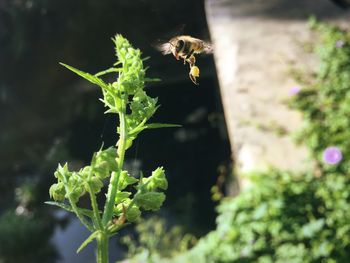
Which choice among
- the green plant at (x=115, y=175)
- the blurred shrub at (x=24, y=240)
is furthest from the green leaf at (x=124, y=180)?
the blurred shrub at (x=24, y=240)

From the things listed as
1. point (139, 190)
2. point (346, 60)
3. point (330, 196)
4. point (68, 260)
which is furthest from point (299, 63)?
point (139, 190)

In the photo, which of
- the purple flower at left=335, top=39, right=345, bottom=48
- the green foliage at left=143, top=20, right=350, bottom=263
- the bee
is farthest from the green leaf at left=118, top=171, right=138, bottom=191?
the purple flower at left=335, top=39, right=345, bottom=48

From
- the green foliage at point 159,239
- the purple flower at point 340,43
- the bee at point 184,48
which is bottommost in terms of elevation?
the green foliage at point 159,239

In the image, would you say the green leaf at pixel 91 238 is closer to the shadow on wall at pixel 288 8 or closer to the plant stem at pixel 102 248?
the plant stem at pixel 102 248

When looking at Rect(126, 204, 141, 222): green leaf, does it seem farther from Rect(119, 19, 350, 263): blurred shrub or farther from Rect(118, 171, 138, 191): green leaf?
Rect(119, 19, 350, 263): blurred shrub

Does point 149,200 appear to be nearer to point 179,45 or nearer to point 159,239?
point 179,45

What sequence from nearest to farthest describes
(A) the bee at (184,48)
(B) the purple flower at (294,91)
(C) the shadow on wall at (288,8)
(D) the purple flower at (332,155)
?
(A) the bee at (184,48) → (D) the purple flower at (332,155) → (B) the purple flower at (294,91) → (C) the shadow on wall at (288,8)

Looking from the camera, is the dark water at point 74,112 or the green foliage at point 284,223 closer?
the green foliage at point 284,223
